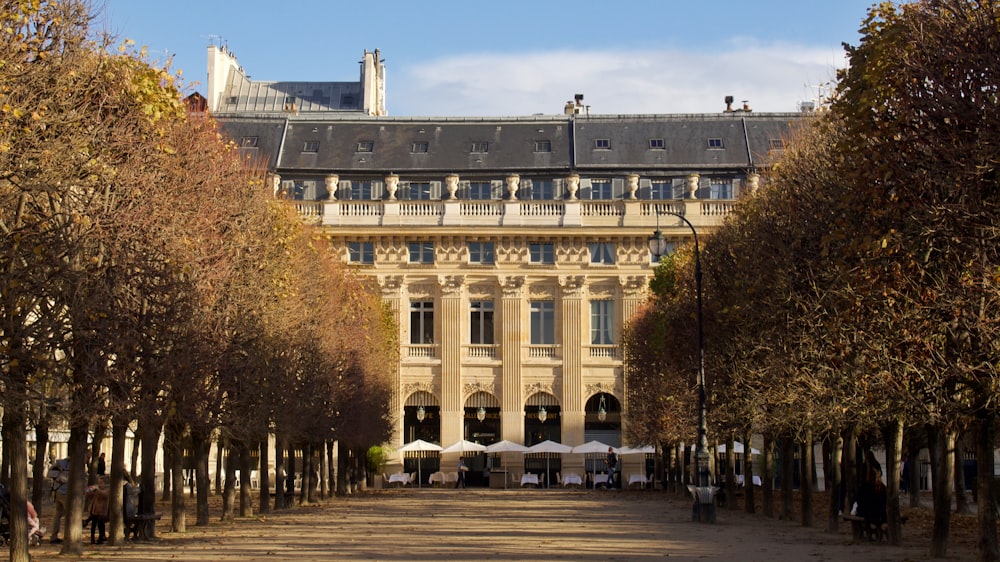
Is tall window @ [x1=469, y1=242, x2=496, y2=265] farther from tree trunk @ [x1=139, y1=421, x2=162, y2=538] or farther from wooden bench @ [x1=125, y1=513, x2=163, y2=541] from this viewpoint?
wooden bench @ [x1=125, y1=513, x2=163, y2=541]

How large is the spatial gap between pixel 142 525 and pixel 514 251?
60877 millimetres

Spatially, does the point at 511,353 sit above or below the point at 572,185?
below

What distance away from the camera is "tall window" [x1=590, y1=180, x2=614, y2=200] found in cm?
9431

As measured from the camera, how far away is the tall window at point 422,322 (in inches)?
3723

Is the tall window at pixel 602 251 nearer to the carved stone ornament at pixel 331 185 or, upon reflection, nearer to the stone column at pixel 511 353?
the stone column at pixel 511 353

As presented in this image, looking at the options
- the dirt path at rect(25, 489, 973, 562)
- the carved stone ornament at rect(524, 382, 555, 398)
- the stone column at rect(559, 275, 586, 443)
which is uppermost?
the stone column at rect(559, 275, 586, 443)

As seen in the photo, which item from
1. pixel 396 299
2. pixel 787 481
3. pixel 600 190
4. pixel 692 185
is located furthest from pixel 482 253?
pixel 787 481

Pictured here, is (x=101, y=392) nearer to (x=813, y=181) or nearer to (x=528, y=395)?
(x=813, y=181)

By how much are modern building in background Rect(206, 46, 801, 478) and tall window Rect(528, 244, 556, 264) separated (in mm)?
140

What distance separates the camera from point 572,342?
93.9m

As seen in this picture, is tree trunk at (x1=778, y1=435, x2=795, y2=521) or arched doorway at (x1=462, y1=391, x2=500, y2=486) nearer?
tree trunk at (x1=778, y1=435, x2=795, y2=521)

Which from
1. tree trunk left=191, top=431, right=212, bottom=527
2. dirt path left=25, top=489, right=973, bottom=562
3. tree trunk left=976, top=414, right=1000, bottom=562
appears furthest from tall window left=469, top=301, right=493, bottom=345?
tree trunk left=976, top=414, right=1000, bottom=562

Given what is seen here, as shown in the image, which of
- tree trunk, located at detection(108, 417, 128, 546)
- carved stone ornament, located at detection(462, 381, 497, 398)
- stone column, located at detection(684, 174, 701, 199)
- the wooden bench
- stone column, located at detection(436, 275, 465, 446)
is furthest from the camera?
carved stone ornament, located at detection(462, 381, 497, 398)

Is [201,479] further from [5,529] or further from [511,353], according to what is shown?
[511,353]
